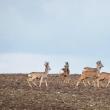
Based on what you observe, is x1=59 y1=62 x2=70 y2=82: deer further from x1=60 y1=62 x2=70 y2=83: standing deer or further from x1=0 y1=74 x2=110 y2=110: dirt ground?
x1=0 y1=74 x2=110 y2=110: dirt ground

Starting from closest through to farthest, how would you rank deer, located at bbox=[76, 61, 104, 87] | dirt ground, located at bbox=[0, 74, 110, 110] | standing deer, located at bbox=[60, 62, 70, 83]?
dirt ground, located at bbox=[0, 74, 110, 110] → deer, located at bbox=[76, 61, 104, 87] → standing deer, located at bbox=[60, 62, 70, 83]

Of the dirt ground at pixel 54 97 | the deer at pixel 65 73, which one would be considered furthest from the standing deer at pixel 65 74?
the dirt ground at pixel 54 97

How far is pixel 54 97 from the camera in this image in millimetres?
28922

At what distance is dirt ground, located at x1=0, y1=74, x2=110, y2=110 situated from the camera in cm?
2659

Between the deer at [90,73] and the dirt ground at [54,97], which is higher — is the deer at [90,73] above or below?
above

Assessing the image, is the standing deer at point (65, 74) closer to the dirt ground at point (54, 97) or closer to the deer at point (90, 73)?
the deer at point (90, 73)

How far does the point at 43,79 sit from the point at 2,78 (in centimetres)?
278

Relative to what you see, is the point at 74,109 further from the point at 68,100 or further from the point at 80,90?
the point at 80,90

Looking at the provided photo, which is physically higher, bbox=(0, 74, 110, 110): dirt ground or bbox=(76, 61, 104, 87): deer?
bbox=(76, 61, 104, 87): deer

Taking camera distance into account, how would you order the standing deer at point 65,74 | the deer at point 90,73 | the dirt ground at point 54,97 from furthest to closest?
the standing deer at point 65,74 → the deer at point 90,73 → the dirt ground at point 54,97

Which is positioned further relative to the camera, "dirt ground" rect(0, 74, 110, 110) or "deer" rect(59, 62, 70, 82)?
"deer" rect(59, 62, 70, 82)

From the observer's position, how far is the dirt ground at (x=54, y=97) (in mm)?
26594

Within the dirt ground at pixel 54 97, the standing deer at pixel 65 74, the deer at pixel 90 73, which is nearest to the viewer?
the dirt ground at pixel 54 97

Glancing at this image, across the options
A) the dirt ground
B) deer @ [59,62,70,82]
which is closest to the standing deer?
deer @ [59,62,70,82]
